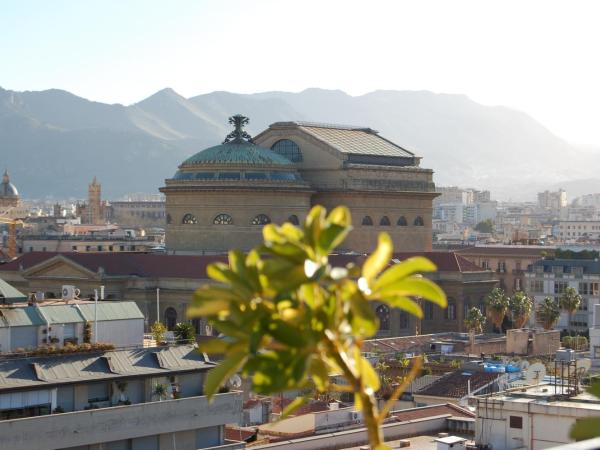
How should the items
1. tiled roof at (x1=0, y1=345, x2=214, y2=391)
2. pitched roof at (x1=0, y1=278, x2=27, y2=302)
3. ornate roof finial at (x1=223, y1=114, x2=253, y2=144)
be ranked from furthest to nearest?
ornate roof finial at (x1=223, y1=114, x2=253, y2=144), pitched roof at (x1=0, y1=278, x2=27, y2=302), tiled roof at (x1=0, y1=345, x2=214, y2=391)

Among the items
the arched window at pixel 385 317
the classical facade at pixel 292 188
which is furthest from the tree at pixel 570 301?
the classical facade at pixel 292 188

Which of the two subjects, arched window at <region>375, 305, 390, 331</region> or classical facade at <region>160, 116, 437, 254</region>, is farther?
classical facade at <region>160, 116, 437, 254</region>

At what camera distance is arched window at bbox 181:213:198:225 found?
105 m

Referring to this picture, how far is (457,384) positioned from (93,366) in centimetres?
2388

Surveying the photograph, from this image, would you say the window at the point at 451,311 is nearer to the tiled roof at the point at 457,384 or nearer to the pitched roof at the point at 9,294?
the tiled roof at the point at 457,384

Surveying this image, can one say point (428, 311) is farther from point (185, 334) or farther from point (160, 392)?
point (160, 392)

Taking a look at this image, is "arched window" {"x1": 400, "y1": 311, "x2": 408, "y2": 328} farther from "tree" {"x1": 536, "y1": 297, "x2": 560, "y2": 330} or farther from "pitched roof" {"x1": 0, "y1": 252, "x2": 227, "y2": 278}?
"pitched roof" {"x1": 0, "y1": 252, "x2": 227, "y2": 278}

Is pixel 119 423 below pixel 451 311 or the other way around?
below

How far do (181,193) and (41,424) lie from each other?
7264cm

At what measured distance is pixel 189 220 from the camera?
105375mm

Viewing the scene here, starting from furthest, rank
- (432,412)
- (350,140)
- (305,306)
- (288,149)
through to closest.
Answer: (350,140)
(288,149)
(432,412)
(305,306)

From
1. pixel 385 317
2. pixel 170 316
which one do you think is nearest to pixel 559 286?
pixel 385 317

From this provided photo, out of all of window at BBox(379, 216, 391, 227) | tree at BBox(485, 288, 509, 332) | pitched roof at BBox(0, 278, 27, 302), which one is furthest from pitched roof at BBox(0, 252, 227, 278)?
pitched roof at BBox(0, 278, 27, 302)

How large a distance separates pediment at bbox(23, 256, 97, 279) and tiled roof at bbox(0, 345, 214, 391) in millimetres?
57520
